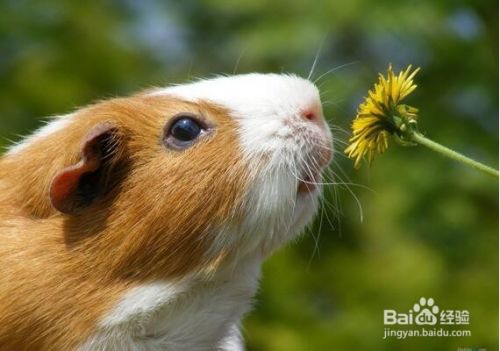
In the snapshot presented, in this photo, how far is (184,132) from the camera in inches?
125

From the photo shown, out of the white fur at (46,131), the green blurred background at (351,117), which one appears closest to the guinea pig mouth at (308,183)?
the white fur at (46,131)

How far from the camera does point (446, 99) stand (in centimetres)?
646

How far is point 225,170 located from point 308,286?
132 inches

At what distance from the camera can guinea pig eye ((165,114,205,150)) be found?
3.17 meters

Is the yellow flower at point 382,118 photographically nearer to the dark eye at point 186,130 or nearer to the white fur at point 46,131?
the dark eye at point 186,130

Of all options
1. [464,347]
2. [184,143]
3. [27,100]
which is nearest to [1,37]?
[27,100]

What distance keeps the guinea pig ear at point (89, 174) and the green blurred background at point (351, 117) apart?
2.61 metres

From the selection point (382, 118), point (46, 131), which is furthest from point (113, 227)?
point (382, 118)

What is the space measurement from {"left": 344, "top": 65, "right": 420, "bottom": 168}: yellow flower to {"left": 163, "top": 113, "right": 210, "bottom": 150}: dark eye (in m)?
0.84

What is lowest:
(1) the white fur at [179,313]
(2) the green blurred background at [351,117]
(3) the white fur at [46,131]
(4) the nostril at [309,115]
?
(1) the white fur at [179,313]

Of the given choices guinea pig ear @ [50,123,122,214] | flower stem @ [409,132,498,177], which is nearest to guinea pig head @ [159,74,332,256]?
guinea pig ear @ [50,123,122,214]

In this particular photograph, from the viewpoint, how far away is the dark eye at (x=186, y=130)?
318cm

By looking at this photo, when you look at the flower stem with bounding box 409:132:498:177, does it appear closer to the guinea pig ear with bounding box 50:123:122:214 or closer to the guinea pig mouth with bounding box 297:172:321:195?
the guinea pig mouth with bounding box 297:172:321:195

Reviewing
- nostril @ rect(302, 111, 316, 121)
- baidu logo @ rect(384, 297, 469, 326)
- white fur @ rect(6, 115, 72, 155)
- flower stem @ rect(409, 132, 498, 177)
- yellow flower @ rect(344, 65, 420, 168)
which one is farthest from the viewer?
baidu logo @ rect(384, 297, 469, 326)
